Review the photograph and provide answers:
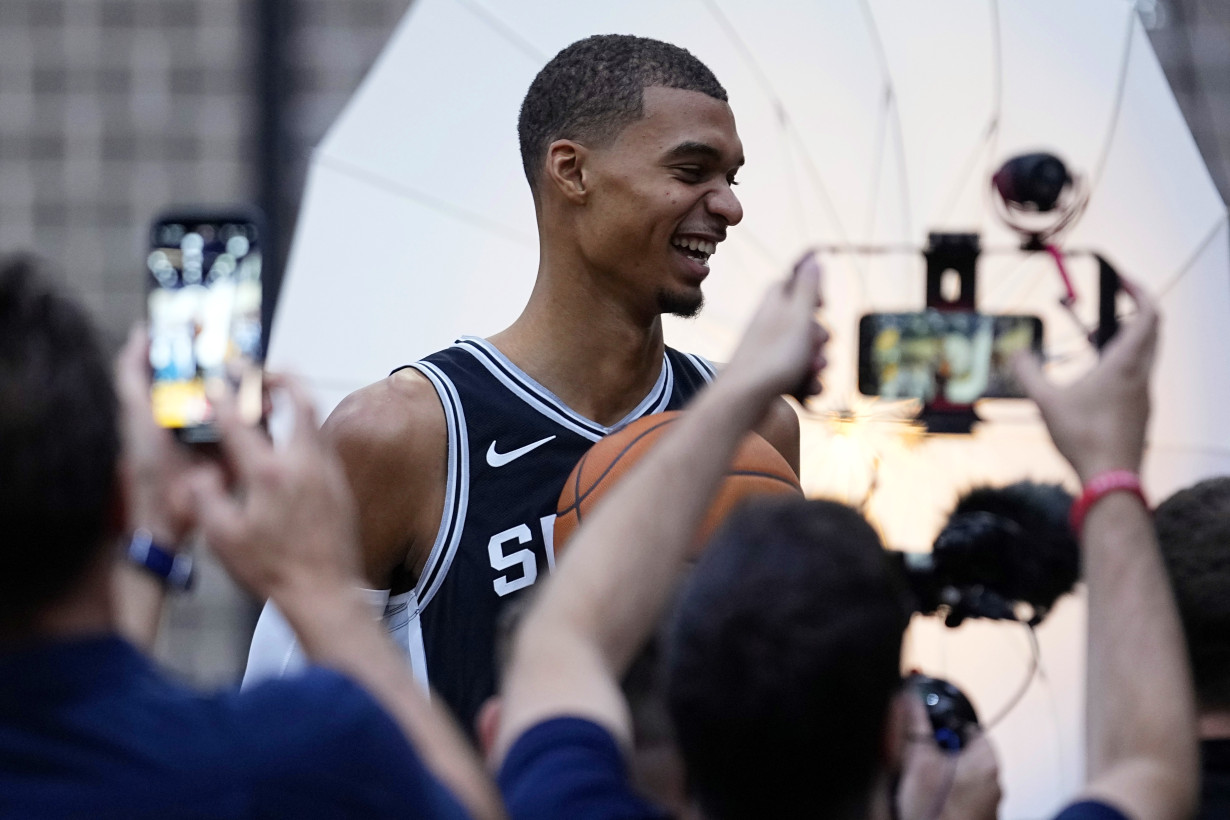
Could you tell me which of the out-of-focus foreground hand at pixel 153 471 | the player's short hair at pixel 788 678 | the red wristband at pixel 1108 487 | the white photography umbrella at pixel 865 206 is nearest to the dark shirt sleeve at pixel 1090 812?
the player's short hair at pixel 788 678

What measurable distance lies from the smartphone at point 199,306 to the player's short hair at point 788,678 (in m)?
0.91

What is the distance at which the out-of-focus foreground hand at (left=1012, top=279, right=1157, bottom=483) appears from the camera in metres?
1.41

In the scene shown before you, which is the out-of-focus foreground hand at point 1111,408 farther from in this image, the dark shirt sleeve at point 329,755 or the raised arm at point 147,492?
the raised arm at point 147,492

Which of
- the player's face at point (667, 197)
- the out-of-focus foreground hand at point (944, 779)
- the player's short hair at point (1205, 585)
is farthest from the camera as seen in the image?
the player's face at point (667, 197)

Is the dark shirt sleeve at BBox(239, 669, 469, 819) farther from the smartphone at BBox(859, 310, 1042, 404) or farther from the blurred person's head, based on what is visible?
the blurred person's head

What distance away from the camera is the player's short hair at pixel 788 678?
124cm

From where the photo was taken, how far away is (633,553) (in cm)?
137

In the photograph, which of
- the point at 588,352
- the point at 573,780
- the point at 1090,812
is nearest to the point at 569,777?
the point at 573,780

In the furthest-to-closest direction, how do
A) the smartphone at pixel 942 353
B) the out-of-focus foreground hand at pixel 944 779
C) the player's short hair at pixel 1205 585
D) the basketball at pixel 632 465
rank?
the basketball at pixel 632 465 → the smartphone at pixel 942 353 → the player's short hair at pixel 1205 585 → the out-of-focus foreground hand at pixel 944 779

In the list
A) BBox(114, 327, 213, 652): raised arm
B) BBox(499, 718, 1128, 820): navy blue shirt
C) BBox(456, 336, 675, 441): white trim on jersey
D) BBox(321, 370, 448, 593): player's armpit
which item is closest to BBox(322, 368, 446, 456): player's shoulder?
BBox(321, 370, 448, 593): player's armpit

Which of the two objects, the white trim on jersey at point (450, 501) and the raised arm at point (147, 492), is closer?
the raised arm at point (147, 492)

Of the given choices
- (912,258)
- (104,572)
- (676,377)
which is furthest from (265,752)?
(912,258)

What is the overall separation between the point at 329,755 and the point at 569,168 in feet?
5.98

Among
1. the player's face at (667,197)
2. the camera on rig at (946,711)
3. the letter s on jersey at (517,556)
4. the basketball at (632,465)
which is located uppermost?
the player's face at (667,197)
